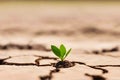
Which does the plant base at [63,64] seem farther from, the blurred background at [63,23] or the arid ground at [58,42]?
the blurred background at [63,23]

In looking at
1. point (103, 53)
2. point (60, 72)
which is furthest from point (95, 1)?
point (60, 72)

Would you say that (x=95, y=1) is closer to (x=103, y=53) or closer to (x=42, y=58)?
(x=103, y=53)

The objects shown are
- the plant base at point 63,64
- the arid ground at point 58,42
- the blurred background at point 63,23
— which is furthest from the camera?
the blurred background at point 63,23

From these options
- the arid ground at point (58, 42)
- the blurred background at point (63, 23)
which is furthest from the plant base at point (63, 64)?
the blurred background at point (63, 23)

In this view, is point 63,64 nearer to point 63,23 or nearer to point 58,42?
point 58,42

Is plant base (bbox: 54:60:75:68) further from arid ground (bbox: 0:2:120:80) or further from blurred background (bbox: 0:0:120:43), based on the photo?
blurred background (bbox: 0:0:120:43)

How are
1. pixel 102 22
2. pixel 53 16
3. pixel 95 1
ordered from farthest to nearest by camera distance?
pixel 95 1 < pixel 53 16 < pixel 102 22

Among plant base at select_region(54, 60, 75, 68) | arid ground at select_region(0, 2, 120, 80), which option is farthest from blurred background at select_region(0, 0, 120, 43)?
plant base at select_region(54, 60, 75, 68)

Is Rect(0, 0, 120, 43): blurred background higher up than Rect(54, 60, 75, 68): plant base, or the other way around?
Rect(0, 0, 120, 43): blurred background
